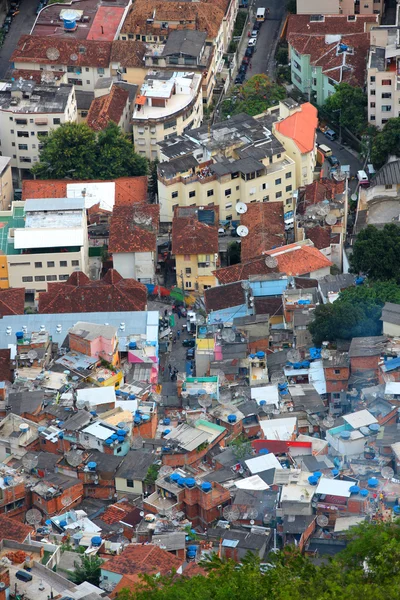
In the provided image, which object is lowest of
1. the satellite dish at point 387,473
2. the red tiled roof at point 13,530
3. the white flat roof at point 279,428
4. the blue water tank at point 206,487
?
the white flat roof at point 279,428

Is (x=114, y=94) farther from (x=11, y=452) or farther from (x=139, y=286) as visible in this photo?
(x=11, y=452)

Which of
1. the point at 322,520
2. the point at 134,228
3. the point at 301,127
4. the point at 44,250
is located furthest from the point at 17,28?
the point at 322,520

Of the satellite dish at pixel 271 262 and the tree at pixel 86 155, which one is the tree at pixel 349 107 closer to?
the tree at pixel 86 155

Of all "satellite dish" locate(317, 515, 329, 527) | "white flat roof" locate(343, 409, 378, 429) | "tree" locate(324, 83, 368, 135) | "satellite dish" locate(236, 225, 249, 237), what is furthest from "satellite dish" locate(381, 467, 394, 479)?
"tree" locate(324, 83, 368, 135)

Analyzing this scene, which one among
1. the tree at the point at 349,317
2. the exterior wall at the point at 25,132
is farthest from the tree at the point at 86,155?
the tree at the point at 349,317

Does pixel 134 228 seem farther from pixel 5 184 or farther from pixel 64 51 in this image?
pixel 64 51

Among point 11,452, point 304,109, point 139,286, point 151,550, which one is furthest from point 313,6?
point 151,550
